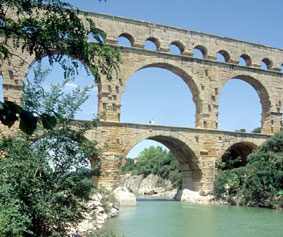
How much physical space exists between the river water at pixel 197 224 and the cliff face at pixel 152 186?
12.9 metres

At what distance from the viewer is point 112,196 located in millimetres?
14406

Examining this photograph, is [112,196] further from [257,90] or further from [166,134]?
[257,90]

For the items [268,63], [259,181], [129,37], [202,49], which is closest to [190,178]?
[259,181]

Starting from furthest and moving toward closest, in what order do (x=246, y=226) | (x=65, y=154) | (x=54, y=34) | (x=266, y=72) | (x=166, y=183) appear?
(x=166, y=183) < (x=266, y=72) < (x=246, y=226) < (x=65, y=154) < (x=54, y=34)

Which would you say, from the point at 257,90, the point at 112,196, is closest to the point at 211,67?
the point at 257,90

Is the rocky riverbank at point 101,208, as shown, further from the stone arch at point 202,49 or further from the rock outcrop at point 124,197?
the stone arch at point 202,49

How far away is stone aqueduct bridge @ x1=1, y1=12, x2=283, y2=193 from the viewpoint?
17.7 metres

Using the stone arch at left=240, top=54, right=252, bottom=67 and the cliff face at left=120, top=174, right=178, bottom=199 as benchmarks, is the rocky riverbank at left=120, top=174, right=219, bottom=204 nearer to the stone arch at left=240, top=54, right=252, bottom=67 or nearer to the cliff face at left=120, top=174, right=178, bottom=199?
the cliff face at left=120, top=174, right=178, bottom=199

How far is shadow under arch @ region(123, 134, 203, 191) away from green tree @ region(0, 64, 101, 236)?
36.7 feet

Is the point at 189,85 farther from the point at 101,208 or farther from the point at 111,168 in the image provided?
the point at 101,208

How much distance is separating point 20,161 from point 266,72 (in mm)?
18766

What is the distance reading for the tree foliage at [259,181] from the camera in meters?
16.6

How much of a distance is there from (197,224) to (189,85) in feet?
34.0

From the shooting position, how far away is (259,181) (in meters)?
16.8
